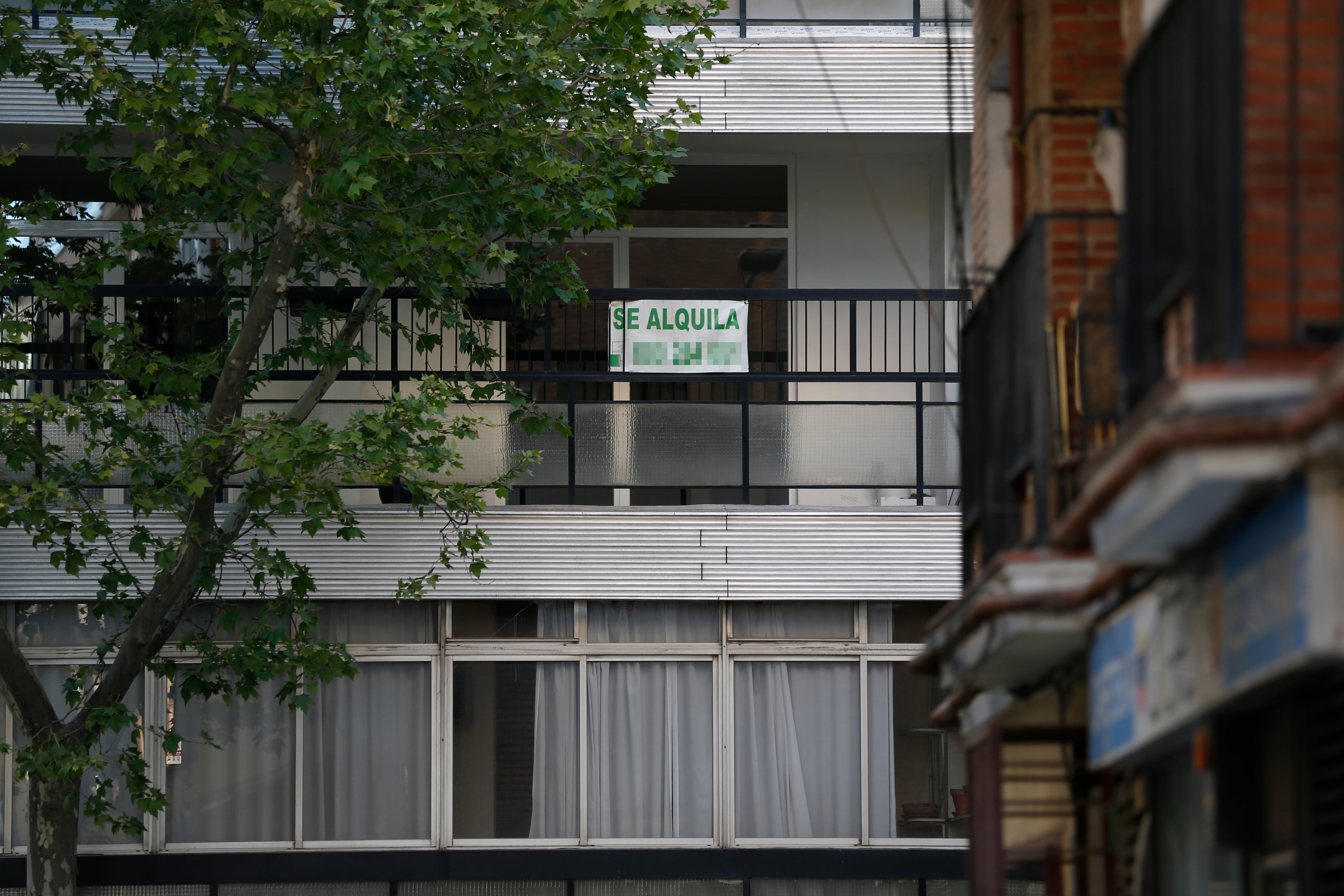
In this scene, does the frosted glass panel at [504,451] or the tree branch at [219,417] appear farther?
the frosted glass panel at [504,451]

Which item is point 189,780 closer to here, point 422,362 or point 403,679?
point 403,679

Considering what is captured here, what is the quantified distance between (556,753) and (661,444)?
9.05 ft

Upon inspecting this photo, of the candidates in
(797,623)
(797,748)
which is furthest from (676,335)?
(797,748)

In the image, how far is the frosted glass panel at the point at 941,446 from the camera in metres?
13.5

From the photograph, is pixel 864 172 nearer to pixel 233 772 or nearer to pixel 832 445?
pixel 832 445

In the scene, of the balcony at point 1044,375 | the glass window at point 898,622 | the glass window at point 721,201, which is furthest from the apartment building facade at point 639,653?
the balcony at point 1044,375

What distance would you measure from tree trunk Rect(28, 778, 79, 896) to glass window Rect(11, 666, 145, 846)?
52.6 inches

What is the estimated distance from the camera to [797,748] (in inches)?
531

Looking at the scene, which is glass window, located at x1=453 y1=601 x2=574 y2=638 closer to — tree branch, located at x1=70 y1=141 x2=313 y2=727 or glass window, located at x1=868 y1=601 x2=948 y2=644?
glass window, located at x1=868 y1=601 x2=948 y2=644

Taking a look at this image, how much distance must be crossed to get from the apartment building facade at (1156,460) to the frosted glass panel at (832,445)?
18.0ft

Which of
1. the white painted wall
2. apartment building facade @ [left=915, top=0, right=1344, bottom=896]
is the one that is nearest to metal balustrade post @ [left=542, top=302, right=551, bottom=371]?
the white painted wall

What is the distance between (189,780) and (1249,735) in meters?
10.3

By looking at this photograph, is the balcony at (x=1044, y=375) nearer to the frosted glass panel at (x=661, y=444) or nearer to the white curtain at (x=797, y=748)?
the frosted glass panel at (x=661, y=444)

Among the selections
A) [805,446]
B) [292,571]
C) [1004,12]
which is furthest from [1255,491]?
[805,446]
